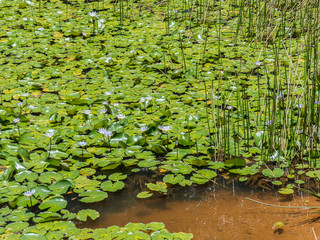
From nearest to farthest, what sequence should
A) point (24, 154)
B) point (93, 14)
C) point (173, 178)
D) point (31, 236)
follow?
point (31, 236) → point (173, 178) → point (24, 154) → point (93, 14)

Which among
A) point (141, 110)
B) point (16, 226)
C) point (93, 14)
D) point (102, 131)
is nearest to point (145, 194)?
point (102, 131)

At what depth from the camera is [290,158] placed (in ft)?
7.34

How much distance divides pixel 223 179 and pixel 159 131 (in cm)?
51

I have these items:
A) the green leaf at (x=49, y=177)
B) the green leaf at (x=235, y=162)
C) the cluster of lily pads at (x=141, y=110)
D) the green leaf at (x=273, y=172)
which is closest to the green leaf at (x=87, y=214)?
the cluster of lily pads at (x=141, y=110)

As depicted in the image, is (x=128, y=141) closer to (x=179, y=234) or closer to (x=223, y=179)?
(x=223, y=179)

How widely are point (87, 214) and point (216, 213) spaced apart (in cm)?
53

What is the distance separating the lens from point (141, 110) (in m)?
2.79

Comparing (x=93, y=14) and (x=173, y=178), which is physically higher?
(x=93, y=14)

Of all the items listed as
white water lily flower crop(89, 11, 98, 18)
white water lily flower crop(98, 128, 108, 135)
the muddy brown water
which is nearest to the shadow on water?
the muddy brown water

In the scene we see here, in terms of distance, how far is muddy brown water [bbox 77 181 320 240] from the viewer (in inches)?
73.0

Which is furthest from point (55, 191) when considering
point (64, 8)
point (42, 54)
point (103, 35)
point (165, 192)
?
point (64, 8)

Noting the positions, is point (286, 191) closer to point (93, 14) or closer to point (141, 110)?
point (141, 110)

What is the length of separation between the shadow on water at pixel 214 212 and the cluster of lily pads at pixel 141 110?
1.8 inches

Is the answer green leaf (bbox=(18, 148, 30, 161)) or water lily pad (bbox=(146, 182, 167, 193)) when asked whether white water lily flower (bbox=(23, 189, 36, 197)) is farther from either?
water lily pad (bbox=(146, 182, 167, 193))
